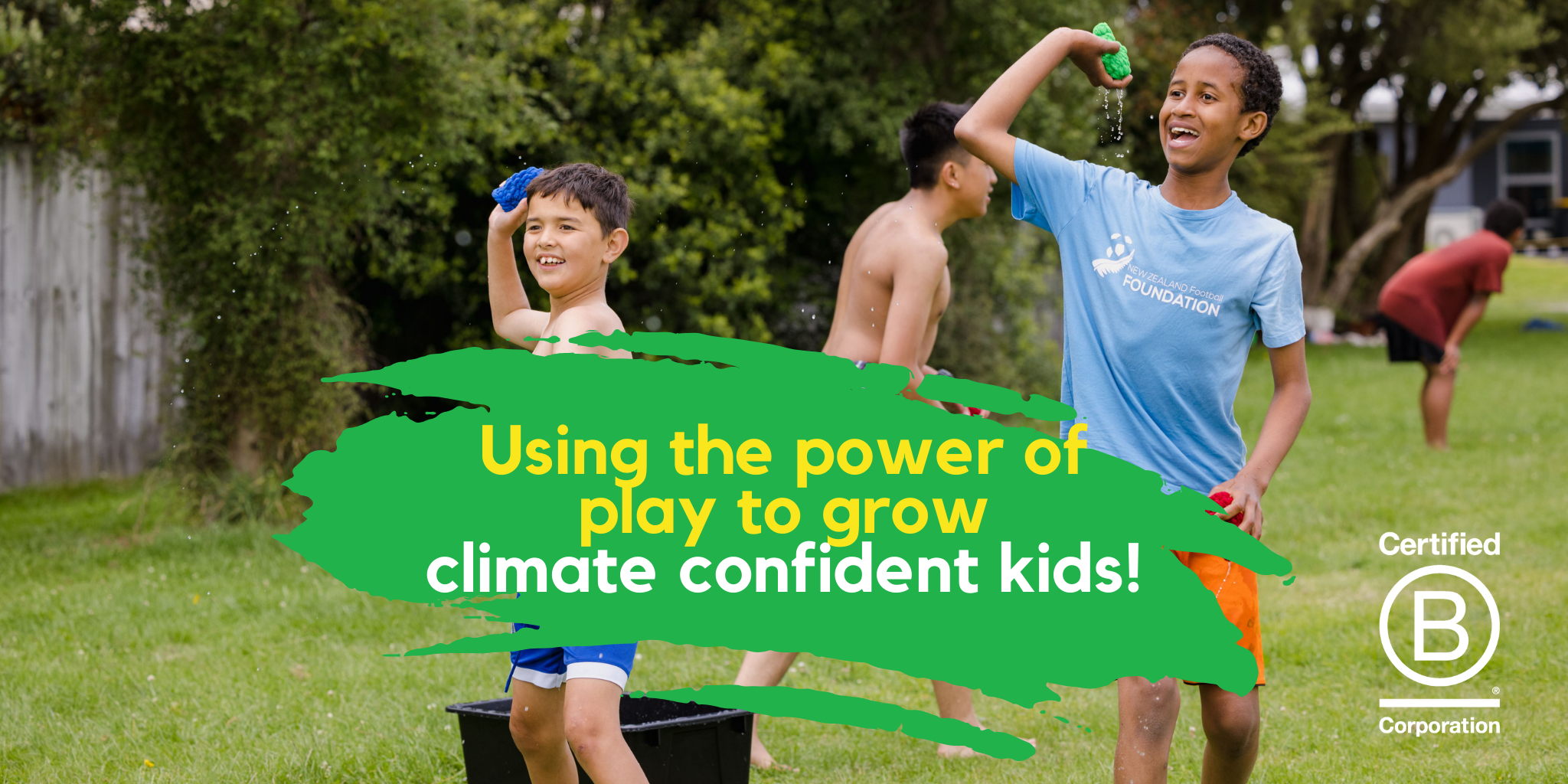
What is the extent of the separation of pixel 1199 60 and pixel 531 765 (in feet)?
7.01

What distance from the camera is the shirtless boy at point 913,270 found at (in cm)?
408

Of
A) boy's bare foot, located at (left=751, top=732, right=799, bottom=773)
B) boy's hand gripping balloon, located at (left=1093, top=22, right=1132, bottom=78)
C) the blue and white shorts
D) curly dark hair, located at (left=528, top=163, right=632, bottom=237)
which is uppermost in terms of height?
boy's hand gripping balloon, located at (left=1093, top=22, right=1132, bottom=78)

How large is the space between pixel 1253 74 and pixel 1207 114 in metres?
0.14

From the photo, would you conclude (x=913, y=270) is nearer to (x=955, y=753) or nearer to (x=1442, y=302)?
(x=955, y=753)

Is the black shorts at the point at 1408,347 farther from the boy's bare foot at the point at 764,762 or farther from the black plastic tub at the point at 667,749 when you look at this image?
the black plastic tub at the point at 667,749

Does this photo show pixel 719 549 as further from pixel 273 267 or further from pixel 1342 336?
pixel 1342 336

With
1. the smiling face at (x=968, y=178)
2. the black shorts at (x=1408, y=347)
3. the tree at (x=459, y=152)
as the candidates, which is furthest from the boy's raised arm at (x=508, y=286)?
the black shorts at (x=1408, y=347)

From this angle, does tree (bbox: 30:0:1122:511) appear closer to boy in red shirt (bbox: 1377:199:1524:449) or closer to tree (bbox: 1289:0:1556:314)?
boy in red shirt (bbox: 1377:199:1524:449)

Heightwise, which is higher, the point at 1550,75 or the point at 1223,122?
the point at 1550,75

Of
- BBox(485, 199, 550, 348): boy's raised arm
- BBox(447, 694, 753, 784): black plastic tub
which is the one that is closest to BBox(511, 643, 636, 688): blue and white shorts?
BBox(447, 694, 753, 784): black plastic tub

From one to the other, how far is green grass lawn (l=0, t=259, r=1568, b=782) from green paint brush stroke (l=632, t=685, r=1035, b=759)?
0.22m

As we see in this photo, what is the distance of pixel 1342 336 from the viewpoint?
20.6m

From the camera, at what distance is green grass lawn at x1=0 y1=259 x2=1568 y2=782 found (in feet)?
13.1

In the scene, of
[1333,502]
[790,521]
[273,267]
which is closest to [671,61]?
[273,267]
